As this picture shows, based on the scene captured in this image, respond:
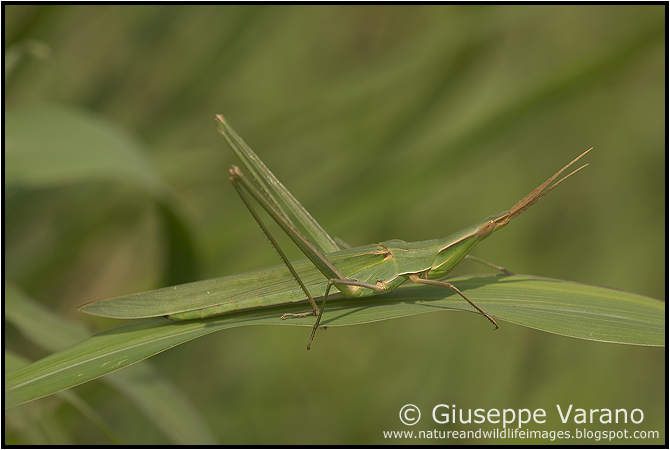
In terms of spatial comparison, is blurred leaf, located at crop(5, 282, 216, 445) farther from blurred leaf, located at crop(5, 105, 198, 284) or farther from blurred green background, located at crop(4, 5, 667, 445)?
blurred leaf, located at crop(5, 105, 198, 284)

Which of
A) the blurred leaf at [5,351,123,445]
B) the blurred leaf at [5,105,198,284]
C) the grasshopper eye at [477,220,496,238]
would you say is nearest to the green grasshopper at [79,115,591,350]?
the grasshopper eye at [477,220,496,238]

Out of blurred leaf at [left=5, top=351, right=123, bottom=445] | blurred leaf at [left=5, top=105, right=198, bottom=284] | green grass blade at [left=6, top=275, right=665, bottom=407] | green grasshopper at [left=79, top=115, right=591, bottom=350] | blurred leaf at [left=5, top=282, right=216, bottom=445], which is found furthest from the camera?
blurred leaf at [left=5, top=105, right=198, bottom=284]

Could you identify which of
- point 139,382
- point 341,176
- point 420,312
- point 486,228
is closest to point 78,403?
point 139,382

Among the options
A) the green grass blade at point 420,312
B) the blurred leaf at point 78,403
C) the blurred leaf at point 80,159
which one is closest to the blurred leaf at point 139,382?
the blurred leaf at point 78,403

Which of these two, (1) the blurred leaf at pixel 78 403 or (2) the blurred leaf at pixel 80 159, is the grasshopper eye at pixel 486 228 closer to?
(2) the blurred leaf at pixel 80 159

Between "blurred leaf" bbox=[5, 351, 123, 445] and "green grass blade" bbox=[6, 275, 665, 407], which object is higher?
"green grass blade" bbox=[6, 275, 665, 407]

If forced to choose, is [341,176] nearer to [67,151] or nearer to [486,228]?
[486,228]
